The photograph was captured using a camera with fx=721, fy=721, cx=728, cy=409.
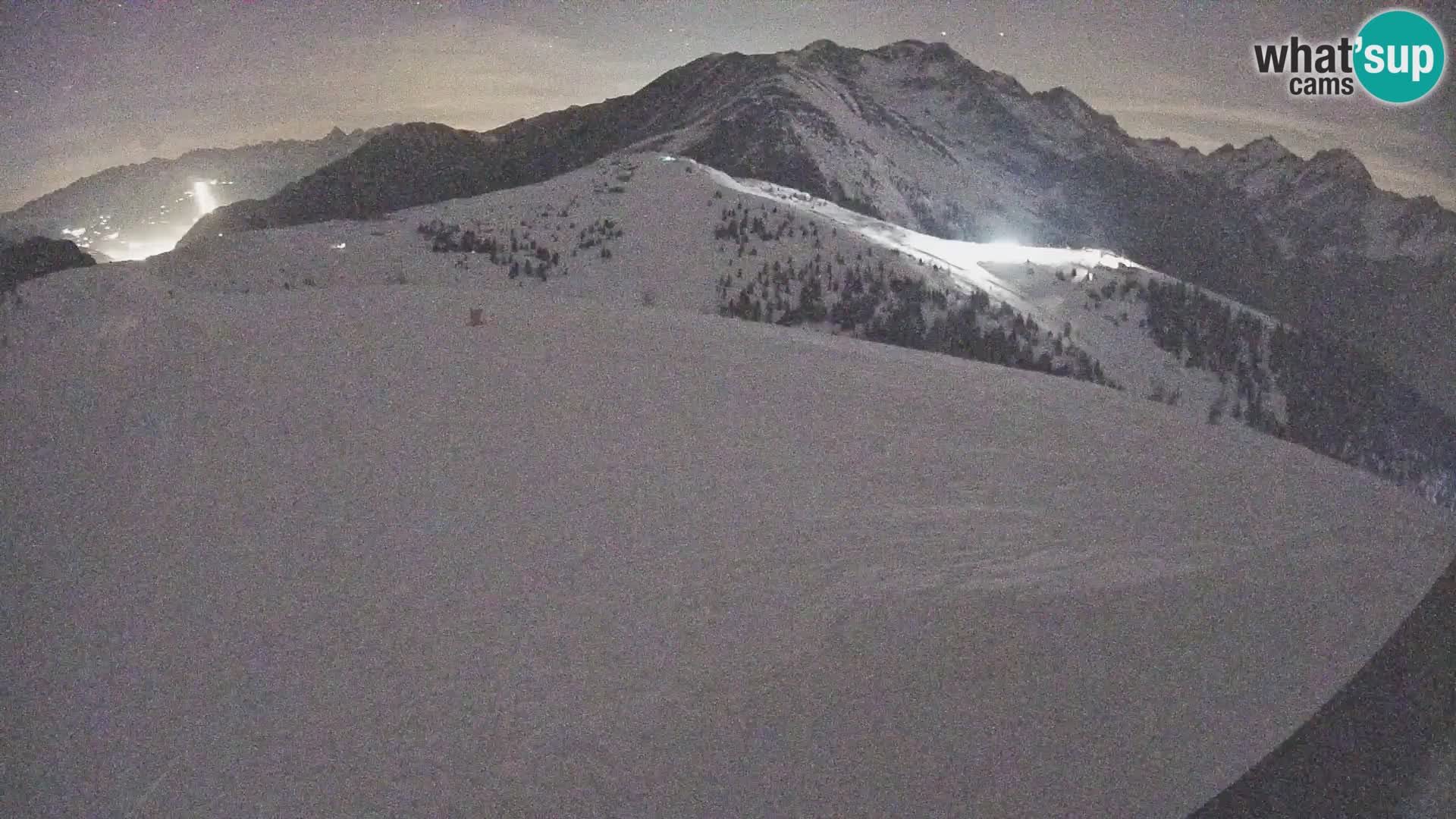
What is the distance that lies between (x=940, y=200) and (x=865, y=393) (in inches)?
2815

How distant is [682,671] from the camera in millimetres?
2418

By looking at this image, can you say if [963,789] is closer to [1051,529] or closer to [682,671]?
[682,671]

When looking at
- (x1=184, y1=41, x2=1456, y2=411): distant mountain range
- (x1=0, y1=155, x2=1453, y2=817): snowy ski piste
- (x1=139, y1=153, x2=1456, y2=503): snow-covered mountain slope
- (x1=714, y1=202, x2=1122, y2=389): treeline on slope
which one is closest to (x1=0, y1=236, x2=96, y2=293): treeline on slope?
(x1=139, y1=153, x2=1456, y2=503): snow-covered mountain slope

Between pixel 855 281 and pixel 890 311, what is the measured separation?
64.1 inches

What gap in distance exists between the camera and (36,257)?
15.2m

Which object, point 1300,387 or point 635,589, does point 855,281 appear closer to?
point 1300,387

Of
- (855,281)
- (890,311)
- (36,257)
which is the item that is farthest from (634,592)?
(36,257)

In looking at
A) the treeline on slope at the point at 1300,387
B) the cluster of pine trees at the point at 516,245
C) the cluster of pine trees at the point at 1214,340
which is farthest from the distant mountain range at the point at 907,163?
the cluster of pine trees at the point at 516,245

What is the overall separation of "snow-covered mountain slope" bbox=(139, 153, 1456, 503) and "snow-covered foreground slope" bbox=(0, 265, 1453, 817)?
6225 mm

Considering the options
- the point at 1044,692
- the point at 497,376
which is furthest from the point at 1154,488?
the point at 497,376

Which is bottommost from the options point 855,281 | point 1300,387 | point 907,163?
point 1300,387

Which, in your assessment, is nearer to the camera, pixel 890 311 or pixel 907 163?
pixel 890 311

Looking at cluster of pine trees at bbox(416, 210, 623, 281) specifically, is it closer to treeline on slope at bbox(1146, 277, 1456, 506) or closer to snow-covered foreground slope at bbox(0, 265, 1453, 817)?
snow-covered foreground slope at bbox(0, 265, 1453, 817)

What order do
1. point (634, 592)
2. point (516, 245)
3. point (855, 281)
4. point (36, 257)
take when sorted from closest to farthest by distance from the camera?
point (634, 592), point (855, 281), point (36, 257), point (516, 245)
